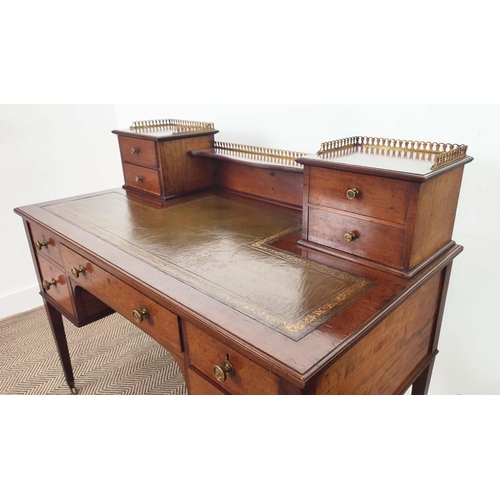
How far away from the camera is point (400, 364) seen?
109 centimetres

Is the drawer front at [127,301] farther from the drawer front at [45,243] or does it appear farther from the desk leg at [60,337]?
the desk leg at [60,337]

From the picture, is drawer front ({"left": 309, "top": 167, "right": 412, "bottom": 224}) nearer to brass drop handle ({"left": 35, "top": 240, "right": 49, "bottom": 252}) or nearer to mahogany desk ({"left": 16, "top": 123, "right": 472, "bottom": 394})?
mahogany desk ({"left": 16, "top": 123, "right": 472, "bottom": 394})

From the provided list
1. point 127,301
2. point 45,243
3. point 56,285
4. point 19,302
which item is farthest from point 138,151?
point 19,302

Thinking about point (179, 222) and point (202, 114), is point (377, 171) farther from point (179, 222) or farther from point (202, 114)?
point (202, 114)

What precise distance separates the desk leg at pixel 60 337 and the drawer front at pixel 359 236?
117cm

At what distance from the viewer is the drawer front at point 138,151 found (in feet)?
5.19

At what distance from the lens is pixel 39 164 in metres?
2.48

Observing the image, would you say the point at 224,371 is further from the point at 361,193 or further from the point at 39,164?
the point at 39,164

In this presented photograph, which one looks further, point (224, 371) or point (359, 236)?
point (359, 236)

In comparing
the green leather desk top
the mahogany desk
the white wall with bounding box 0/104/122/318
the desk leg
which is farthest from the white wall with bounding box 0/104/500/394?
the desk leg

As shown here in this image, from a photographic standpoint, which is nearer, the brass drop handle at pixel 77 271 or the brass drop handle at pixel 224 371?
the brass drop handle at pixel 224 371

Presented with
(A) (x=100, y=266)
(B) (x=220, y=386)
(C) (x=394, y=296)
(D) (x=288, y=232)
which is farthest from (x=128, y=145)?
(C) (x=394, y=296)

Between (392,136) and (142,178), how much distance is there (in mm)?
924

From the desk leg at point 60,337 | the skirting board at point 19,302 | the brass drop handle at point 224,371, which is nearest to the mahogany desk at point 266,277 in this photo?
the brass drop handle at point 224,371
